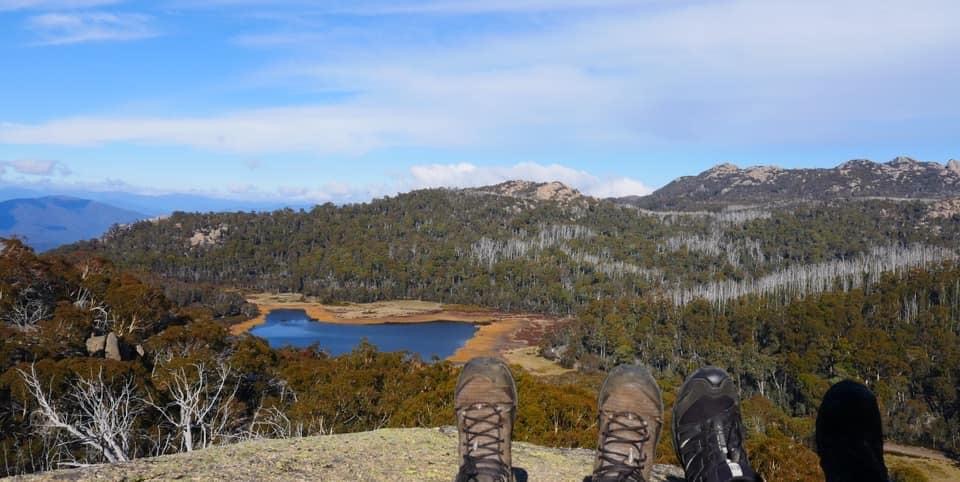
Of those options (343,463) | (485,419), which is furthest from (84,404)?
(485,419)

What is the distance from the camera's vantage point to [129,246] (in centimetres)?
9531

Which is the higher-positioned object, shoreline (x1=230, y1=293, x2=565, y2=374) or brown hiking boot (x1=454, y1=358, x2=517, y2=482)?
brown hiking boot (x1=454, y1=358, x2=517, y2=482)

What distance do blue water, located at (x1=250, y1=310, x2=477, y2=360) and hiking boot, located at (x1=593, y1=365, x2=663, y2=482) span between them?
150ft

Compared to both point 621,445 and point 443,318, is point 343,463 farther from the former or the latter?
point 443,318

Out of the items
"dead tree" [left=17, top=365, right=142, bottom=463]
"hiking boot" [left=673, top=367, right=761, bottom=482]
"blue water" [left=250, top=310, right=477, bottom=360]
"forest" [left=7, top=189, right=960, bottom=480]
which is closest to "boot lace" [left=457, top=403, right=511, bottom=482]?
"hiking boot" [left=673, top=367, right=761, bottom=482]

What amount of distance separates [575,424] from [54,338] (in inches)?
601

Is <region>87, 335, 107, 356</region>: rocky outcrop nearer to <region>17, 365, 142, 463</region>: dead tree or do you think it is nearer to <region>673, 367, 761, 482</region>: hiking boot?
<region>17, 365, 142, 463</region>: dead tree

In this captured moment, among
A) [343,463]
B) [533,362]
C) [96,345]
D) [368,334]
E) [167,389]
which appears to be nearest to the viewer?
[343,463]

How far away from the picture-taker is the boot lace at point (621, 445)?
3275 millimetres

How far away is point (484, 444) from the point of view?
346 cm

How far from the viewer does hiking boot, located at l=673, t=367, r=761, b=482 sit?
321cm

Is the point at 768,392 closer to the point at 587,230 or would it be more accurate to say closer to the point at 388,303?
the point at 388,303

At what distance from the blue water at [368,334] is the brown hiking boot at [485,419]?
45.6m

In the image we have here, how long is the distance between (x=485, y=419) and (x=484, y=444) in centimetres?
18
